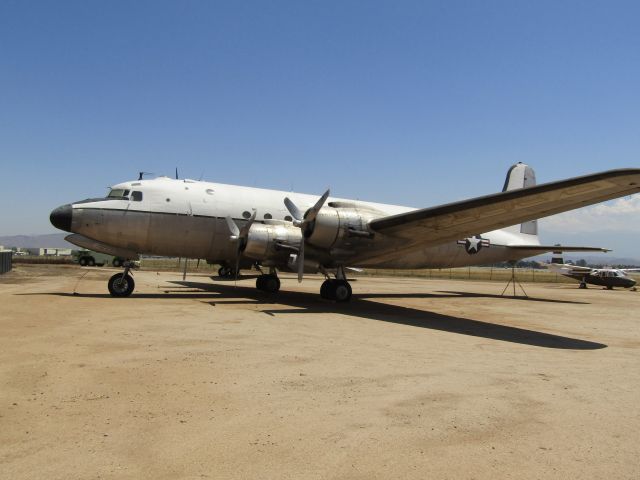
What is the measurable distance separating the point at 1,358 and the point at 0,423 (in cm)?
269

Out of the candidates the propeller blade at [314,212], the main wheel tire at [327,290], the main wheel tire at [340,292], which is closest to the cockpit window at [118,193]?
the propeller blade at [314,212]

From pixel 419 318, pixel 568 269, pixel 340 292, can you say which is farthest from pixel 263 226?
pixel 568 269

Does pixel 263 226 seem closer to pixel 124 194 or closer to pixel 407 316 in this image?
pixel 124 194

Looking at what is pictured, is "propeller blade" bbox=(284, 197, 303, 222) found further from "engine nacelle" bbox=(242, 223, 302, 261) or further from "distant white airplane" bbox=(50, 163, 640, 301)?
"engine nacelle" bbox=(242, 223, 302, 261)

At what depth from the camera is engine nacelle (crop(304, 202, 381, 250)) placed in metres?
14.4

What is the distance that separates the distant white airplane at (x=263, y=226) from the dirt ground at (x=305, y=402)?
451 cm

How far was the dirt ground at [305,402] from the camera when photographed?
3.45m

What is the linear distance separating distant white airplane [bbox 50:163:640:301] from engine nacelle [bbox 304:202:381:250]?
3 centimetres

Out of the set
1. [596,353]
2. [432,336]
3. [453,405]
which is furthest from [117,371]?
[596,353]

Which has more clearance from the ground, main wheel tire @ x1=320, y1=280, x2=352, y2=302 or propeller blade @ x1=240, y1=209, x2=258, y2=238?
propeller blade @ x1=240, y1=209, x2=258, y2=238

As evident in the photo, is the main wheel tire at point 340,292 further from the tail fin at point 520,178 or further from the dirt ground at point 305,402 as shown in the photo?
the tail fin at point 520,178

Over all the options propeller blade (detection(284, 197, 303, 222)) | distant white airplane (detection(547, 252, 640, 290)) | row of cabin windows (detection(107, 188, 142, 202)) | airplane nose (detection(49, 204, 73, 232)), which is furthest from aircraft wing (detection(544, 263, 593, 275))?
airplane nose (detection(49, 204, 73, 232))

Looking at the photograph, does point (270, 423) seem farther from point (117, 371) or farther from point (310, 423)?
point (117, 371)

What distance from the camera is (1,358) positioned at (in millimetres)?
6195
